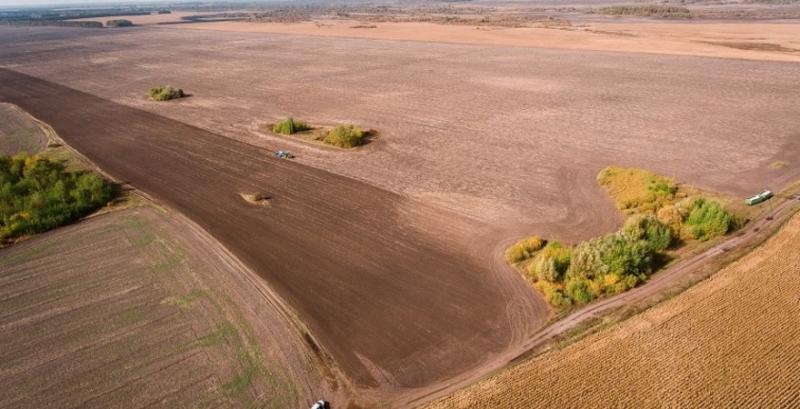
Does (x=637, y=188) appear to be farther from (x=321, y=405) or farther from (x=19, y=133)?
(x=19, y=133)

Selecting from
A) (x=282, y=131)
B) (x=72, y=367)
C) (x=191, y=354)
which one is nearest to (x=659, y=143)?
(x=282, y=131)

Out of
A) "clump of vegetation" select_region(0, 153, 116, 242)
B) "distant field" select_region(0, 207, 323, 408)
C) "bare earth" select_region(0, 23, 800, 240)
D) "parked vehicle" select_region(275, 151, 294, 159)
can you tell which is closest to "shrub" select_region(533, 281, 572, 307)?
"bare earth" select_region(0, 23, 800, 240)

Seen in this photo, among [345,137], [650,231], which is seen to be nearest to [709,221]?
[650,231]

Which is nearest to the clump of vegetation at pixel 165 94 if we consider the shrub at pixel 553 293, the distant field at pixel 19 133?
the distant field at pixel 19 133

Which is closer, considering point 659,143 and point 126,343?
point 126,343

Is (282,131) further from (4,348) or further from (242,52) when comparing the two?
(242,52)
